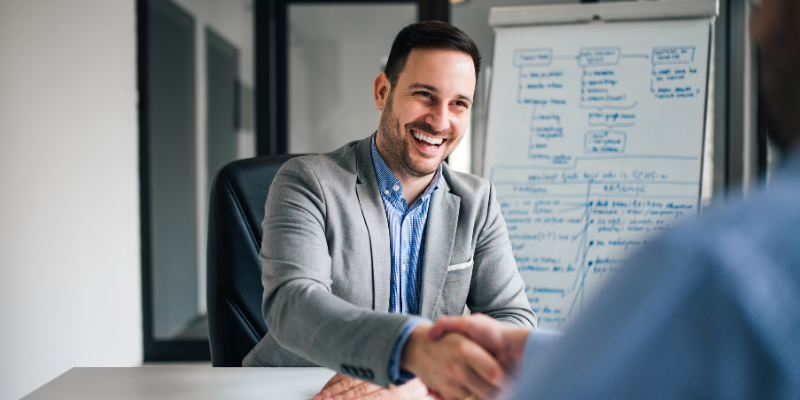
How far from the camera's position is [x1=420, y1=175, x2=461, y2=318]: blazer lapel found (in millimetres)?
1221

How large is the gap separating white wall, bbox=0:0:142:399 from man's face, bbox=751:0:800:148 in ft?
7.41

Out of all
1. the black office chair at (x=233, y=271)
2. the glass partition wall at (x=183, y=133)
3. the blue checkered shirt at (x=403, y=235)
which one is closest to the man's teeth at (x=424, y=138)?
the blue checkered shirt at (x=403, y=235)

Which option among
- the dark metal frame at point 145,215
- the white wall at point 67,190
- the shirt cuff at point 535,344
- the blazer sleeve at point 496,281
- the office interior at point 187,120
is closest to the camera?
the shirt cuff at point 535,344

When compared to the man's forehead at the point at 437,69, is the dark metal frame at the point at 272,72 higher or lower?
higher

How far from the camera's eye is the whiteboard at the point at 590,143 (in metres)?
1.93

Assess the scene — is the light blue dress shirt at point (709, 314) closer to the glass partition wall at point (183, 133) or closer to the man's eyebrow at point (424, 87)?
the man's eyebrow at point (424, 87)

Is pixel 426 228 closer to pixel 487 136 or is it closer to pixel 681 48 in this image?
pixel 487 136

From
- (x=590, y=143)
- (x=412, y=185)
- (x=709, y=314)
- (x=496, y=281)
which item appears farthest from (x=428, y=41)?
(x=709, y=314)

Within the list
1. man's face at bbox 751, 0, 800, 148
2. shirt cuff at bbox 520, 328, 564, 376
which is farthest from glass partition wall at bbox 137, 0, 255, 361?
man's face at bbox 751, 0, 800, 148

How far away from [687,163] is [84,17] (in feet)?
9.34

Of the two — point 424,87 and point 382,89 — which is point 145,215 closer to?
point 382,89

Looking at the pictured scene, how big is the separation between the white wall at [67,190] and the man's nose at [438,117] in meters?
1.64

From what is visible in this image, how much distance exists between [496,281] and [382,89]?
0.64 metres

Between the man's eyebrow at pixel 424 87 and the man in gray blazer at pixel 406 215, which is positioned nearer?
the man in gray blazer at pixel 406 215
